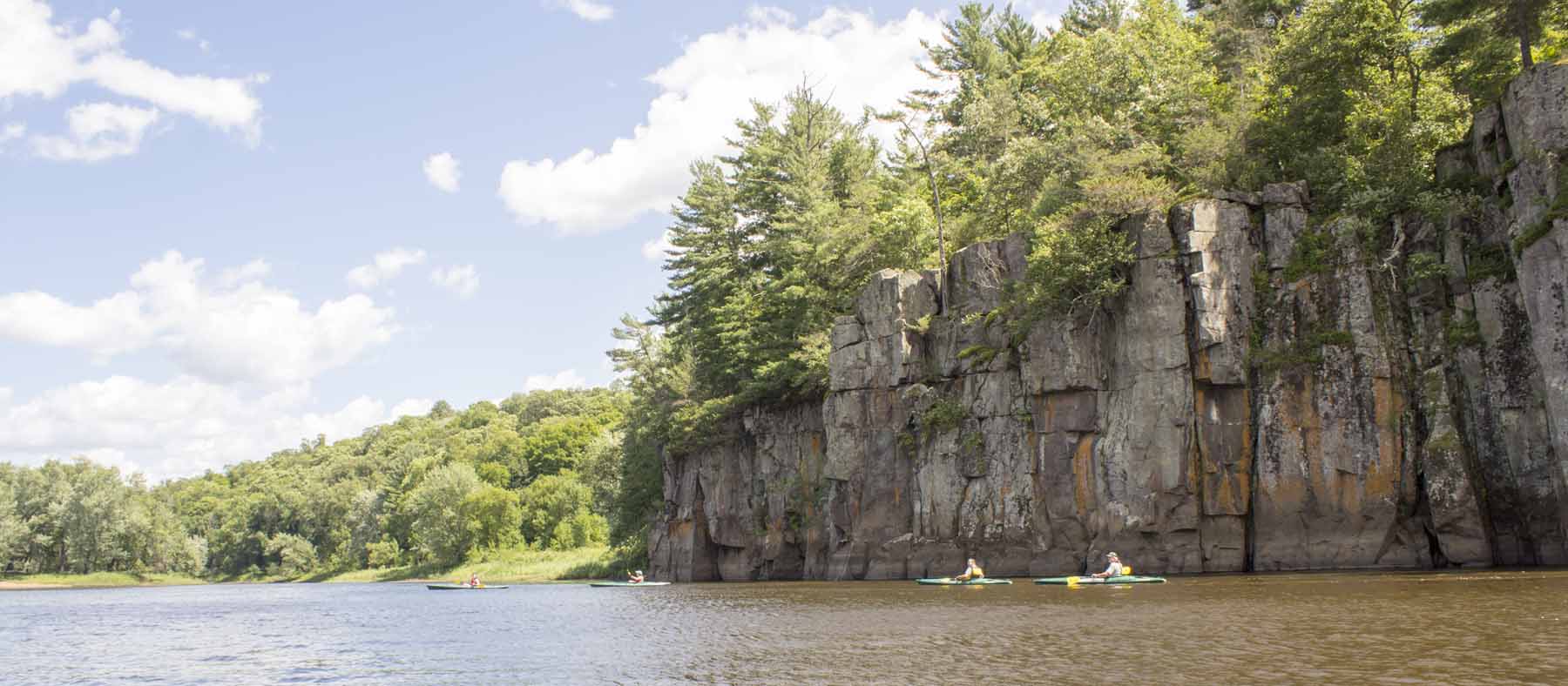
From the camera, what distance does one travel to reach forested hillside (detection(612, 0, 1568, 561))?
3481cm

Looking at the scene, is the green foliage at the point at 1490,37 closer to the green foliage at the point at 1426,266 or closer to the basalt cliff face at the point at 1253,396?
the basalt cliff face at the point at 1253,396

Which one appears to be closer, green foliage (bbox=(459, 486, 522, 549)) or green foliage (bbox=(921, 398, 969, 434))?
green foliage (bbox=(921, 398, 969, 434))

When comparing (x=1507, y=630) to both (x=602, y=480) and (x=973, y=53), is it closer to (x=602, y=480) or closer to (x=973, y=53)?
(x=973, y=53)

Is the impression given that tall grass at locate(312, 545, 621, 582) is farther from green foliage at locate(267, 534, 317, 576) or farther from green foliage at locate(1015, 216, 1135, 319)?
green foliage at locate(1015, 216, 1135, 319)

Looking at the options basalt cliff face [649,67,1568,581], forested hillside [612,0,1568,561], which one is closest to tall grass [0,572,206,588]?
forested hillside [612,0,1568,561]

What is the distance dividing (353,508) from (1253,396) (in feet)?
339

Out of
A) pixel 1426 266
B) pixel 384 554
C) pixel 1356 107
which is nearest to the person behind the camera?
pixel 1426 266

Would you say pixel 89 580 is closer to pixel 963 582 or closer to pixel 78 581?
pixel 78 581

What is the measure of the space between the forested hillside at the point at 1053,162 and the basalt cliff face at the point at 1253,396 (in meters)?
1.22

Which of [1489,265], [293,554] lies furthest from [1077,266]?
[293,554]

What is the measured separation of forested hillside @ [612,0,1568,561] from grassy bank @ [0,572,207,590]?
55644 mm

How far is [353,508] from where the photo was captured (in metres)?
116

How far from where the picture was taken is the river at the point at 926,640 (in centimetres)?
1551

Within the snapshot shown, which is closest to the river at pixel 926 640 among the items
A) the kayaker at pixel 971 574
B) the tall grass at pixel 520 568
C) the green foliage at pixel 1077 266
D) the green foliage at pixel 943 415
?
the kayaker at pixel 971 574
